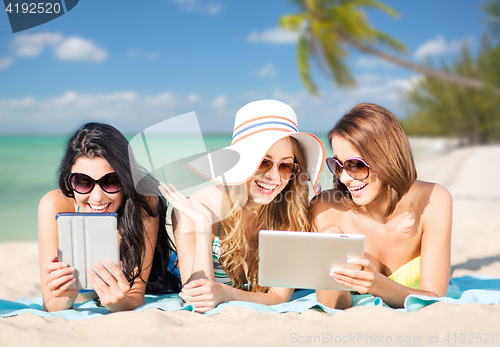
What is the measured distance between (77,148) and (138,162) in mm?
416

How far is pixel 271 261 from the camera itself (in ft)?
7.57

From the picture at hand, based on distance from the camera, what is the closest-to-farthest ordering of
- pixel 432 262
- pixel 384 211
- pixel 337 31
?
pixel 432 262, pixel 384 211, pixel 337 31

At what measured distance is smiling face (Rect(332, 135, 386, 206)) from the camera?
2.69 meters

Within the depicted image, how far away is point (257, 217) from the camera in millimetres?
3057

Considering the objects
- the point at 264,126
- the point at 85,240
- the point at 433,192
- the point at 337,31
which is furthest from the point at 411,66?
the point at 85,240

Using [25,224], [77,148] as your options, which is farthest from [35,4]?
[25,224]

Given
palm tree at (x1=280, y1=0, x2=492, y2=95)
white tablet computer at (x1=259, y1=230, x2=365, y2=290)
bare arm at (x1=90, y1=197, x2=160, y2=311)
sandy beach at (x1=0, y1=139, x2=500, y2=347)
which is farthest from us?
palm tree at (x1=280, y1=0, x2=492, y2=95)

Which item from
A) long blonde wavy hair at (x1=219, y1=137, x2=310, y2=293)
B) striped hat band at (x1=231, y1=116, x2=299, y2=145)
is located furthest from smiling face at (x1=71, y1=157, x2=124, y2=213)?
striped hat band at (x1=231, y1=116, x2=299, y2=145)

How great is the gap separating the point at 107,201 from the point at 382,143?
191 centimetres

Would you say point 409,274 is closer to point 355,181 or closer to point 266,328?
point 355,181

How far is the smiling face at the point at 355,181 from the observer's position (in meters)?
2.69

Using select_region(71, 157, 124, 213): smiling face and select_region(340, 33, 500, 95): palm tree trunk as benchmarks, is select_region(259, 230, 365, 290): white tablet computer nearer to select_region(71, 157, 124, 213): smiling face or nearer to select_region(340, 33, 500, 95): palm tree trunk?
select_region(71, 157, 124, 213): smiling face

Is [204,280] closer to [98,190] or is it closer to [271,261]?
[271,261]

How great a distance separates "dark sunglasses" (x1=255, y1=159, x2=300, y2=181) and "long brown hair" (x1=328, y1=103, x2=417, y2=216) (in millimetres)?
398
